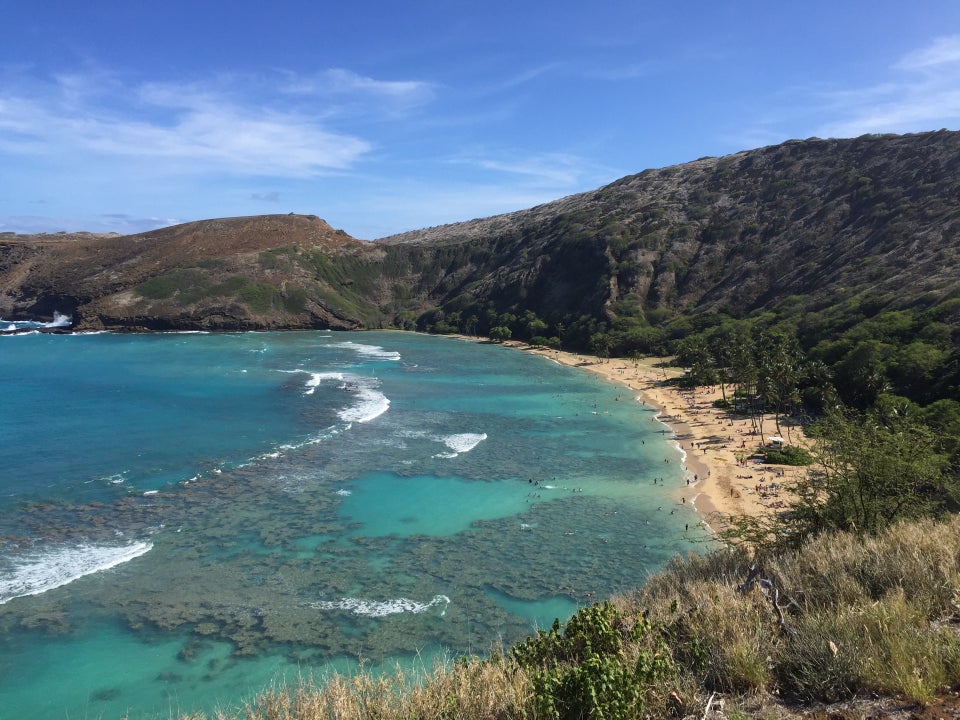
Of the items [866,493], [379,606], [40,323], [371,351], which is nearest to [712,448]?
[866,493]

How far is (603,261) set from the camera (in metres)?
138

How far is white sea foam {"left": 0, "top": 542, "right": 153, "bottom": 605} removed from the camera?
26797 mm

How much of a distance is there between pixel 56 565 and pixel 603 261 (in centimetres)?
12348

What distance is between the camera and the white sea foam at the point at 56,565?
87.9 ft

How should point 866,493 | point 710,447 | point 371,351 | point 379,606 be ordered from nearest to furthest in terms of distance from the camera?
point 866,493 → point 379,606 → point 710,447 → point 371,351

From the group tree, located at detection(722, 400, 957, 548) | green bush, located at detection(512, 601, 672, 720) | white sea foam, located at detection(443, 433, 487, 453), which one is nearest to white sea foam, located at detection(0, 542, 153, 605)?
white sea foam, located at detection(443, 433, 487, 453)

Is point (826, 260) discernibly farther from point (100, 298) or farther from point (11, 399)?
point (100, 298)

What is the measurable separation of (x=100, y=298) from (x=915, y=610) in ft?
585

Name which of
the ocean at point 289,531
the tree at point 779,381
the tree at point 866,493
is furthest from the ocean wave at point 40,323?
the tree at point 866,493

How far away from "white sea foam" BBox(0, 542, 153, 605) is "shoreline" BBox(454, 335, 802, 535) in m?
30.4

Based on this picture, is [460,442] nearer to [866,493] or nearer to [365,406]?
[365,406]

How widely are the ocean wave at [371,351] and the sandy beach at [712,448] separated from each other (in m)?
38.0

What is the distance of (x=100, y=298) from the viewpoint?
155 metres

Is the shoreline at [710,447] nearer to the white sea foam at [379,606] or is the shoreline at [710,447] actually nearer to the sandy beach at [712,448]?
the sandy beach at [712,448]
